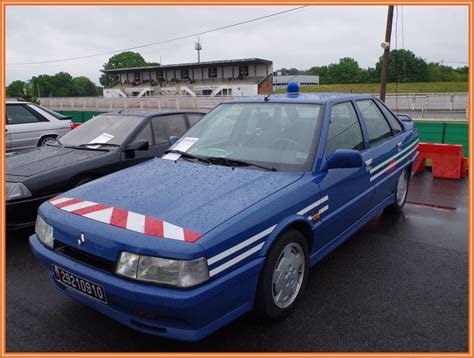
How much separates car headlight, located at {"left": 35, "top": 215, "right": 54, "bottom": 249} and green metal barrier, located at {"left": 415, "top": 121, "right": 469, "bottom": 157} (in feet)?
27.6

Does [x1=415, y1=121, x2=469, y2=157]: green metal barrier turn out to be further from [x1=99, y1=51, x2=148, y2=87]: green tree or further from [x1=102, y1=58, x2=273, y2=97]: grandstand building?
[x1=99, y1=51, x2=148, y2=87]: green tree

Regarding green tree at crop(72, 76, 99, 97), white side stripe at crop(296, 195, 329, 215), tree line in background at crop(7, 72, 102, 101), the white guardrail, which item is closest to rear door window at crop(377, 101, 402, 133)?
white side stripe at crop(296, 195, 329, 215)

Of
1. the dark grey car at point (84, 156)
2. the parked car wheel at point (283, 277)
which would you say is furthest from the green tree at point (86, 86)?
the parked car wheel at point (283, 277)

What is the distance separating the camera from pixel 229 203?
2371 mm

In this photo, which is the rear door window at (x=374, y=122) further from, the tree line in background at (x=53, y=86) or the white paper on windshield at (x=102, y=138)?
the tree line in background at (x=53, y=86)

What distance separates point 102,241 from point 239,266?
824 mm

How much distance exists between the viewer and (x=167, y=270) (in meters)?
2.01

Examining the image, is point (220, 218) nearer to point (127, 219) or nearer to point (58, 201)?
point (127, 219)

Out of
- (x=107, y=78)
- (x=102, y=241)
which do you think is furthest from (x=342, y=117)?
(x=107, y=78)

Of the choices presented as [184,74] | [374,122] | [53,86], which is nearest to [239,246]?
[374,122]

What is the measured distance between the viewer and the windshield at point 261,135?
3.01m

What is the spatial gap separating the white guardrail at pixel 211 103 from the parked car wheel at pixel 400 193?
281 inches

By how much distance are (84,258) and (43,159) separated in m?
2.74

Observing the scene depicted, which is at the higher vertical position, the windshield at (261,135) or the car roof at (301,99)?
the car roof at (301,99)
